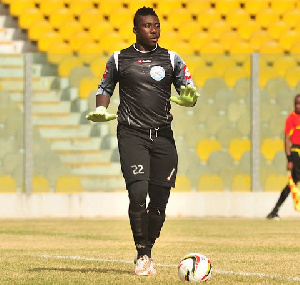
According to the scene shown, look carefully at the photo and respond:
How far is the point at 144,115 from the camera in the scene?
7.77 m

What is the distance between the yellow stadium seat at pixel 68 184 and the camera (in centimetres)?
1758

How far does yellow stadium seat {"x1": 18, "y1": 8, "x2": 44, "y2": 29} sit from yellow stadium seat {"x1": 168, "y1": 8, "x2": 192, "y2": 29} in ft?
8.00

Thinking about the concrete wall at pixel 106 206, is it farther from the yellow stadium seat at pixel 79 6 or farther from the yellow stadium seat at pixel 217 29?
the yellow stadium seat at pixel 79 6

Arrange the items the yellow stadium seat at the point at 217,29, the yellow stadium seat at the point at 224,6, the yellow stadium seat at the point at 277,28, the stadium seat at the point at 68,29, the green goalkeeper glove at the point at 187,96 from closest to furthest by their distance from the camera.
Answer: the green goalkeeper glove at the point at 187,96 < the stadium seat at the point at 68,29 < the yellow stadium seat at the point at 217,29 < the yellow stadium seat at the point at 277,28 < the yellow stadium seat at the point at 224,6

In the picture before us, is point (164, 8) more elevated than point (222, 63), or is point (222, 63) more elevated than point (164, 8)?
point (164, 8)

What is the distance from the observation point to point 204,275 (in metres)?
7.12

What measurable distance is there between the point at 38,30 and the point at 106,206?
390 cm

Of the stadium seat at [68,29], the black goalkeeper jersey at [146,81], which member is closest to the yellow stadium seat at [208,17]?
the stadium seat at [68,29]

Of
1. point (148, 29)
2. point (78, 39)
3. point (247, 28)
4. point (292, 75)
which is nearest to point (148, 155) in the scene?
point (148, 29)

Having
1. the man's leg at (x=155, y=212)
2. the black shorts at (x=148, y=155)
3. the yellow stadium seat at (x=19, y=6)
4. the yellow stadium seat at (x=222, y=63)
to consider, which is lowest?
the man's leg at (x=155, y=212)

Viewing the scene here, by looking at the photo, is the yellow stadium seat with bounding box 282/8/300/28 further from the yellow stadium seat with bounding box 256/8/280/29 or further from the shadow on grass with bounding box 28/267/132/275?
the shadow on grass with bounding box 28/267/132/275

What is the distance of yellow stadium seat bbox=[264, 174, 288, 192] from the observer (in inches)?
707

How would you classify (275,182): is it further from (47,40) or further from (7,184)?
(47,40)

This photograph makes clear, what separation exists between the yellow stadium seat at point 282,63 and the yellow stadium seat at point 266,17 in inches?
84.8
